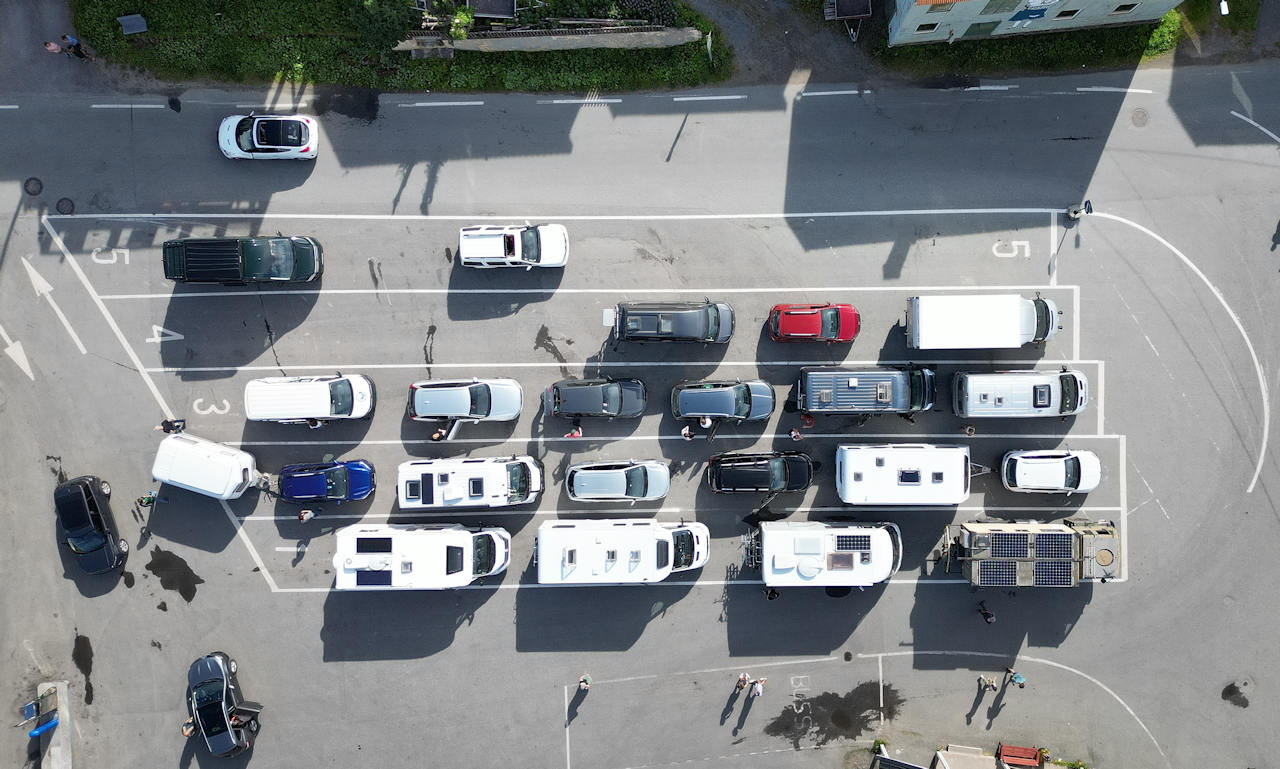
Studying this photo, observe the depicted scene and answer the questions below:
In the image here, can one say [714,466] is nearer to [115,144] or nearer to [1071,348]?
[1071,348]

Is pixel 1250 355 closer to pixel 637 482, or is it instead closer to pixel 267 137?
pixel 637 482

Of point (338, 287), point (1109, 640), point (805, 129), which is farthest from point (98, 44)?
point (1109, 640)

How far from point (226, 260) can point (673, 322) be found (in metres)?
15.1

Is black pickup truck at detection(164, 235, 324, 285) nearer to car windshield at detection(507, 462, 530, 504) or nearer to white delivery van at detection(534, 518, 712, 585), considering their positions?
car windshield at detection(507, 462, 530, 504)

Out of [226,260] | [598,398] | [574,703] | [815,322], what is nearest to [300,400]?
[226,260]

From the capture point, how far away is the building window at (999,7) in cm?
2050

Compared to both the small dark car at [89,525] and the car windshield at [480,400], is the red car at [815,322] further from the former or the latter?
the small dark car at [89,525]

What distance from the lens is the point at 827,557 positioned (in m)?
21.5

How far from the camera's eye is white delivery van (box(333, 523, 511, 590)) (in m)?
21.5

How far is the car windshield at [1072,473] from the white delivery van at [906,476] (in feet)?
11.9

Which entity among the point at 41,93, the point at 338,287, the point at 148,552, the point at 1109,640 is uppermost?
the point at 41,93

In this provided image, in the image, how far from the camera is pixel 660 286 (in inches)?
925

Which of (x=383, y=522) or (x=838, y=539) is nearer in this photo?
(x=838, y=539)

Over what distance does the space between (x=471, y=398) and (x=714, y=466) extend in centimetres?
874
